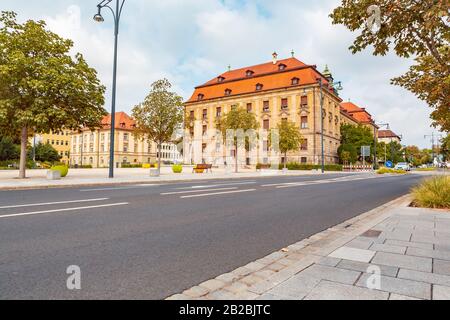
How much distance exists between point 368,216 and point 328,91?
172 feet

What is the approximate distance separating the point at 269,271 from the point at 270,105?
177ft

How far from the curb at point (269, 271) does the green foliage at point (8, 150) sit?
56405 mm

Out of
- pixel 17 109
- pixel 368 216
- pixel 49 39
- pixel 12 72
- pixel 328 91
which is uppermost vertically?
pixel 328 91

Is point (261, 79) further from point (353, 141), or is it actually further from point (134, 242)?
point (134, 242)

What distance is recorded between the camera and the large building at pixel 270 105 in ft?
167

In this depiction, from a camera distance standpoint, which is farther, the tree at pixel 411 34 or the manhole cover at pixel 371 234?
the tree at pixel 411 34

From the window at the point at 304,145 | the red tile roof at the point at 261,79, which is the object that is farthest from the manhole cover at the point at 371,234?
the red tile roof at the point at 261,79

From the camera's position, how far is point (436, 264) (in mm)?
3354

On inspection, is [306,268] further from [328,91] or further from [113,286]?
[328,91]

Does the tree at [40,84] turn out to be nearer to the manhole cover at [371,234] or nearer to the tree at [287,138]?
the manhole cover at [371,234]

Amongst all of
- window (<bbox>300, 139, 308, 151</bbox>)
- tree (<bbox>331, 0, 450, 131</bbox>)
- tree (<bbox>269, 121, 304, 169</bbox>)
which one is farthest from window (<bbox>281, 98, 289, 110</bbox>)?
tree (<bbox>331, 0, 450, 131</bbox>)

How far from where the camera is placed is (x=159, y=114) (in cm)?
2791

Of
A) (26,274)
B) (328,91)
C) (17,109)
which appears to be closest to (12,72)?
(17,109)

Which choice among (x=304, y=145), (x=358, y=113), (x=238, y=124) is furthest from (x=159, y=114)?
(x=358, y=113)
